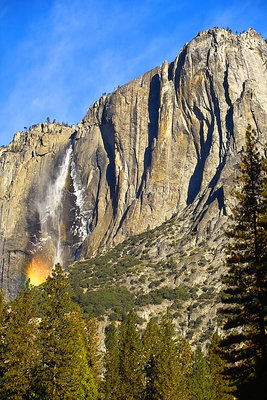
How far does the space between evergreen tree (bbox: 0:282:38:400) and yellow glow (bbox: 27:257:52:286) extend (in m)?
83.7

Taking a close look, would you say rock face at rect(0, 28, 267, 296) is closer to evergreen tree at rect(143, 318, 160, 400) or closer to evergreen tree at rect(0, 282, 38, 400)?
evergreen tree at rect(143, 318, 160, 400)

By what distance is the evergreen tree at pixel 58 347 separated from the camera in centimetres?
3988

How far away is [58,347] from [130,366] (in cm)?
1155

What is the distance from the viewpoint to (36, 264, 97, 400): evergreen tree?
39.9 metres

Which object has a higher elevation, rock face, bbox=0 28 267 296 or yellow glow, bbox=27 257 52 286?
rock face, bbox=0 28 267 296

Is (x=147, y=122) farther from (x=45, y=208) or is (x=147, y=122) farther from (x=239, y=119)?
(x=45, y=208)

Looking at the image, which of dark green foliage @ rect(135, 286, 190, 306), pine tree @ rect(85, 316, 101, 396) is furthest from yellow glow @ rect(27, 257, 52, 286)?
pine tree @ rect(85, 316, 101, 396)

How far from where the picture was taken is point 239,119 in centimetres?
10712

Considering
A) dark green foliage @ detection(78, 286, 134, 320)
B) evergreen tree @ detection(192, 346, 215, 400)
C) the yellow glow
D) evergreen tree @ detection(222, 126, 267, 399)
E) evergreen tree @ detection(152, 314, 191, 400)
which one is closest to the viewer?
evergreen tree @ detection(222, 126, 267, 399)

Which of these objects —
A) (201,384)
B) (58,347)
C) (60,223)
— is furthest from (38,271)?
(58,347)

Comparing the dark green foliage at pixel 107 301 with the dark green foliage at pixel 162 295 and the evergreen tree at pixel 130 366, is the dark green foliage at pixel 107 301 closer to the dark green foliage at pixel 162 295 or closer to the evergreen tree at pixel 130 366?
the dark green foliage at pixel 162 295

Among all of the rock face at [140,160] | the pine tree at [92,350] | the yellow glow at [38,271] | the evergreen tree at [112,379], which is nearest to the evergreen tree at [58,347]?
the evergreen tree at [112,379]

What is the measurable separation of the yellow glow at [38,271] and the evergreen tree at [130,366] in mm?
82050

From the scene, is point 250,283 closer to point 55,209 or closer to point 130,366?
point 130,366
